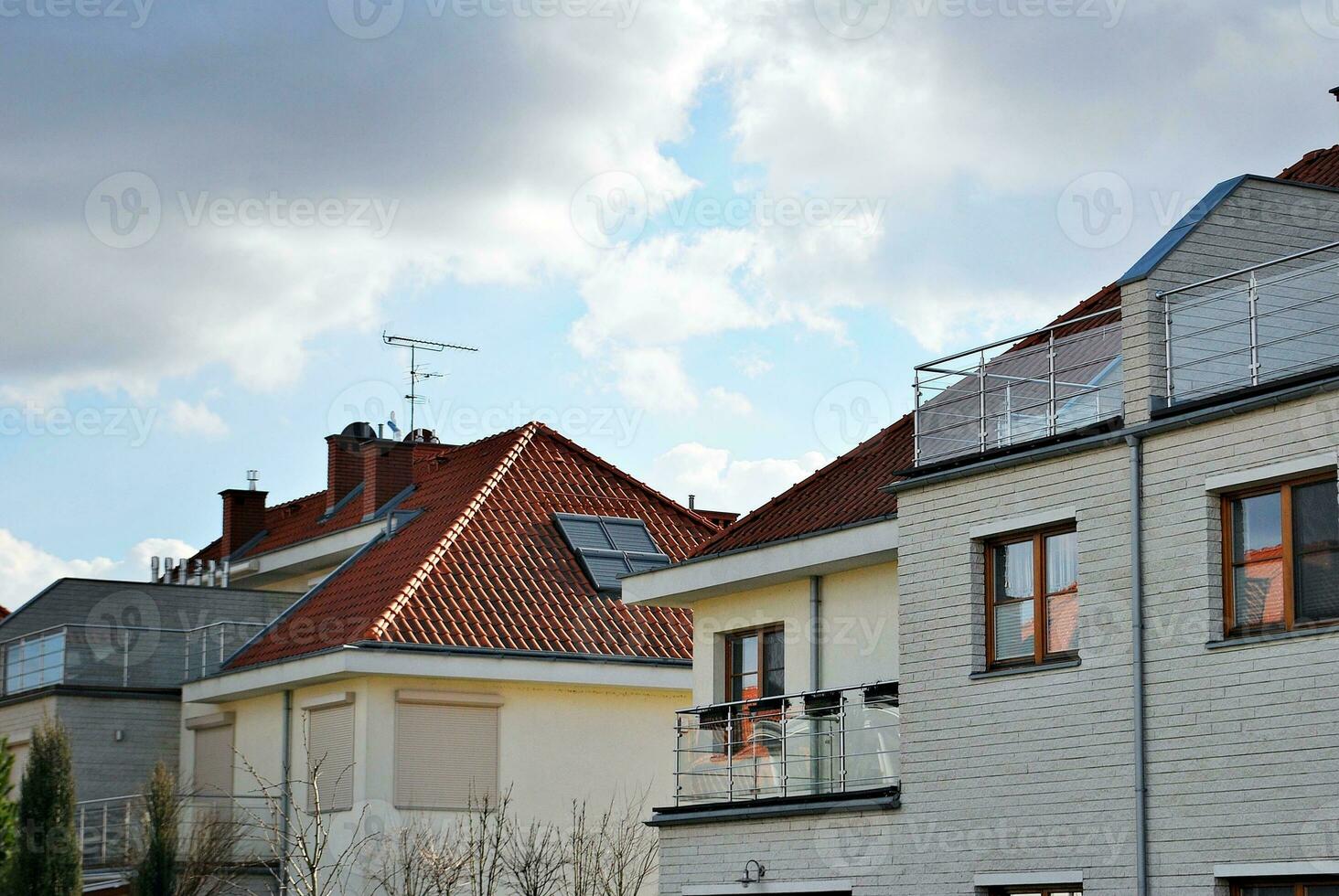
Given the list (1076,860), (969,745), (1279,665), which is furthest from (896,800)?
(1279,665)

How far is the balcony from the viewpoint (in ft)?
103

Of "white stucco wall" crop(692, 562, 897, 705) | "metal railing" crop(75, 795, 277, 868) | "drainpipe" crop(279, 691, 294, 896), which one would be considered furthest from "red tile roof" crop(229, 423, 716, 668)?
"white stucco wall" crop(692, 562, 897, 705)

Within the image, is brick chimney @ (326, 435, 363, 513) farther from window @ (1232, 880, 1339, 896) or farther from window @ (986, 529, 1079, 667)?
window @ (1232, 880, 1339, 896)

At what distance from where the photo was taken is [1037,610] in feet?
56.1

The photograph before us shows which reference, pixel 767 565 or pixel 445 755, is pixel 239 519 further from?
pixel 767 565

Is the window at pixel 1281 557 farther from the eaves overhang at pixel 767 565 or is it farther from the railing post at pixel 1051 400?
the eaves overhang at pixel 767 565

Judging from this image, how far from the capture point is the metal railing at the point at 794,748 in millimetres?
19000

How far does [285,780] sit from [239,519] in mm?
11922

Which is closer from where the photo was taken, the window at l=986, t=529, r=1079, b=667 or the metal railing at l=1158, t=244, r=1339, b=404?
the metal railing at l=1158, t=244, r=1339, b=404

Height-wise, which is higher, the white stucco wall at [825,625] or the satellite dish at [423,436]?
the satellite dish at [423,436]

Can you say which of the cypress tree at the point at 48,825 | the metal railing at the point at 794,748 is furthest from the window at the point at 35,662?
the metal railing at the point at 794,748

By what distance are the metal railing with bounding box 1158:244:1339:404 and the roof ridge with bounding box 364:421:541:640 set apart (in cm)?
1379

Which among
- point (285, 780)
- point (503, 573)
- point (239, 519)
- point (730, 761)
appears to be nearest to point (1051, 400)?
point (730, 761)

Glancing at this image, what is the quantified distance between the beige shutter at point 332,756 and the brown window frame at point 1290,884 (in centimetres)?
1473
